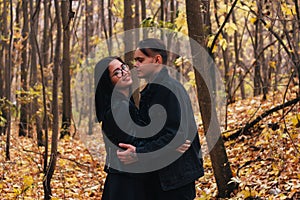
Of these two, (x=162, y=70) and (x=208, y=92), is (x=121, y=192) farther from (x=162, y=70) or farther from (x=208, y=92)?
(x=208, y=92)

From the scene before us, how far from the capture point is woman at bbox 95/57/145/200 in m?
3.90

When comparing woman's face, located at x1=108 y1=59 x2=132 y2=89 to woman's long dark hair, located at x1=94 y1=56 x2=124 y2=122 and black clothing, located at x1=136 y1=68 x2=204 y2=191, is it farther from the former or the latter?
black clothing, located at x1=136 y1=68 x2=204 y2=191

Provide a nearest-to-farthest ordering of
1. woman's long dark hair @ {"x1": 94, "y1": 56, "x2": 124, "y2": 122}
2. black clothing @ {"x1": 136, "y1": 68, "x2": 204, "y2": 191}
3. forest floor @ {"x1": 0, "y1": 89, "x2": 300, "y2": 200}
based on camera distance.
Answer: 1. black clothing @ {"x1": 136, "y1": 68, "x2": 204, "y2": 191}
2. woman's long dark hair @ {"x1": 94, "y1": 56, "x2": 124, "y2": 122}
3. forest floor @ {"x1": 0, "y1": 89, "x2": 300, "y2": 200}

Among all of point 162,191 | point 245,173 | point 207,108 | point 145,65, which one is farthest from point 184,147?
point 245,173

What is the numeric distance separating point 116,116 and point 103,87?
1.01 feet

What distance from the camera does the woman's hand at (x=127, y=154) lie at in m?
3.84

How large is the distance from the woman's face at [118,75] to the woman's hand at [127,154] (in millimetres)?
497

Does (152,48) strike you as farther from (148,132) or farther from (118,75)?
(148,132)

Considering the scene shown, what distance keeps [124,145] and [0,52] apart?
10735 mm

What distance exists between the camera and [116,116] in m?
3.86

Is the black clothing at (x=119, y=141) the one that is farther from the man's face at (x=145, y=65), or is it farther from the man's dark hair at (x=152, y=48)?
the man's dark hair at (x=152, y=48)

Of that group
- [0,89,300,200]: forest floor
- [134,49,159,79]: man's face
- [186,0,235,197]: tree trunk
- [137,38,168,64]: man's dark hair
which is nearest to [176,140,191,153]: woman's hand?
[134,49,159,79]: man's face

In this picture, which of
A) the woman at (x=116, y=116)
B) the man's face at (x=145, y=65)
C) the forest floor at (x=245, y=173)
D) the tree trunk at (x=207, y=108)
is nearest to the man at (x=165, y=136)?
the man's face at (x=145, y=65)

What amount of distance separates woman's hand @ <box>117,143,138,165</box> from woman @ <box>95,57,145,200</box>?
0.08 metres
